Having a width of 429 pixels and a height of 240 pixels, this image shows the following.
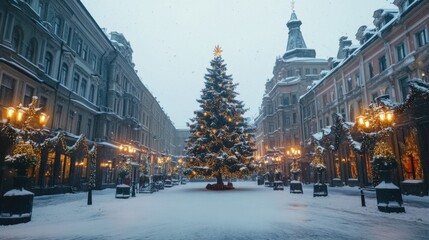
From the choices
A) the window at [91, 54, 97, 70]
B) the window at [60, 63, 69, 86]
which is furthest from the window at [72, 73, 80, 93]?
the window at [91, 54, 97, 70]

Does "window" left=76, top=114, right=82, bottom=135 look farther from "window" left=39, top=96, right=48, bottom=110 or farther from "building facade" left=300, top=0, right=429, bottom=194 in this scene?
"building facade" left=300, top=0, right=429, bottom=194

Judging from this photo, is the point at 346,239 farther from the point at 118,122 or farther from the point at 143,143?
A: the point at 143,143

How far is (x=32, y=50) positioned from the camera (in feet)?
65.0

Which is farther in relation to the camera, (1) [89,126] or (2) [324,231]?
(1) [89,126]

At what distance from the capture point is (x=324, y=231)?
25.3 feet

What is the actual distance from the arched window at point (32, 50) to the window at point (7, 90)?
2781 mm

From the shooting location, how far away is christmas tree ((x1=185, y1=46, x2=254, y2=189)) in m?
26.0

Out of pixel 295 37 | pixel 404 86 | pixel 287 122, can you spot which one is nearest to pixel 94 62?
pixel 404 86

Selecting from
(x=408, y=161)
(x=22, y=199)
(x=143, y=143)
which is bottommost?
(x=22, y=199)

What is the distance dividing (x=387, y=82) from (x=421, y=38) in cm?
428

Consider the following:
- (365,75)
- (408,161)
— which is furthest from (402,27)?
(408,161)

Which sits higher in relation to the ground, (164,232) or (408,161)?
(408,161)

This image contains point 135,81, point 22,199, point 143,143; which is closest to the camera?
point 22,199

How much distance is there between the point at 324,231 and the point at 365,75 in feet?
74.2
